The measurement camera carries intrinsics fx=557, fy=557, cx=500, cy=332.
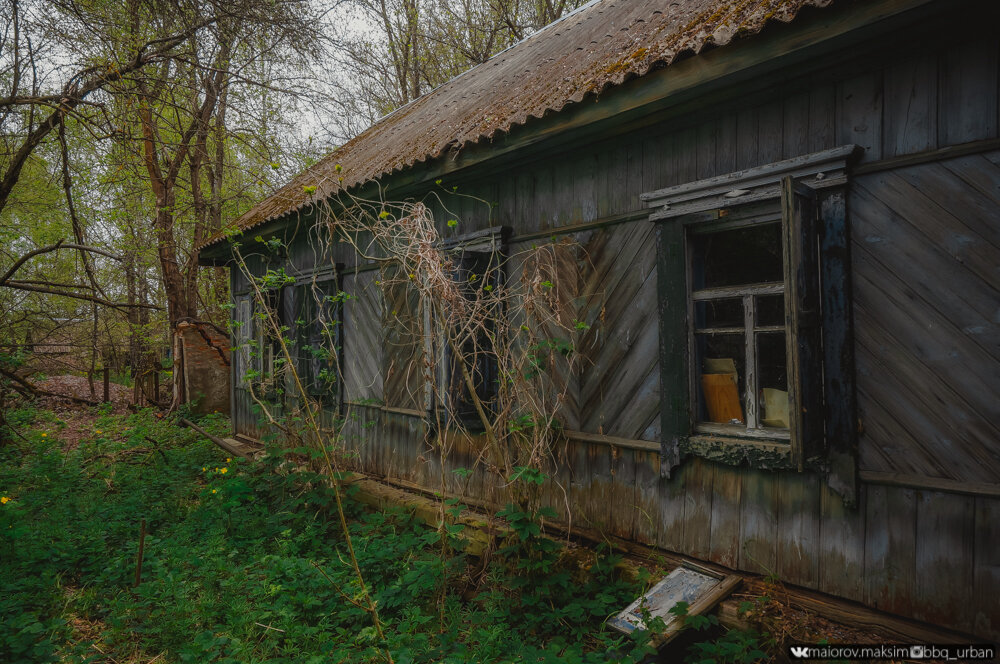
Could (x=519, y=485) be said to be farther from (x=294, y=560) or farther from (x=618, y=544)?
(x=294, y=560)

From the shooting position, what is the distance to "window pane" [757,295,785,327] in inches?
126

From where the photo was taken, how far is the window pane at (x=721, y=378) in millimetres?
3340

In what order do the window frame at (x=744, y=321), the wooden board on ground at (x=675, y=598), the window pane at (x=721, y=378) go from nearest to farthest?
the wooden board on ground at (x=675, y=598) < the window frame at (x=744, y=321) < the window pane at (x=721, y=378)

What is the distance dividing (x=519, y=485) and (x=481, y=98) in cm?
418

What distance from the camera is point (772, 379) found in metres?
3.24

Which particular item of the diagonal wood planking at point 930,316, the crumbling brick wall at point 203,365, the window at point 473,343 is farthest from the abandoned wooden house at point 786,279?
the crumbling brick wall at point 203,365

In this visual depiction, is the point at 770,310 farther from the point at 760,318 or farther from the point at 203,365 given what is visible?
the point at 203,365

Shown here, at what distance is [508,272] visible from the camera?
Result: 15.0ft

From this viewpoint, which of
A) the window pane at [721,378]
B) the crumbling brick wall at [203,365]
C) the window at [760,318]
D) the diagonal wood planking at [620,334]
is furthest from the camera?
the crumbling brick wall at [203,365]

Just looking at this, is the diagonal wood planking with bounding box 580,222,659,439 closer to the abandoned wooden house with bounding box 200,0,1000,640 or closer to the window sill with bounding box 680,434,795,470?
the abandoned wooden house with bounding box 200,0,1000,640

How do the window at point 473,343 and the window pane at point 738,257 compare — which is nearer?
the window pane at point 738,257

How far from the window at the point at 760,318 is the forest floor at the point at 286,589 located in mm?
975

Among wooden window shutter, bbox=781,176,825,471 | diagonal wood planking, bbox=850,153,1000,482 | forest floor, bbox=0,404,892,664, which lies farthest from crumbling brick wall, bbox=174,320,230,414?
diagonal wood planking, bbox=850,153,1000,482

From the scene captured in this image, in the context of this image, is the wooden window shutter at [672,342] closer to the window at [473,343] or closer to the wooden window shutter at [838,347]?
the wooden window shutter at [838,347]
